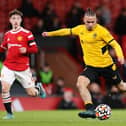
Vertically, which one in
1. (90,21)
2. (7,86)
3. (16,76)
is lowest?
(7,86)

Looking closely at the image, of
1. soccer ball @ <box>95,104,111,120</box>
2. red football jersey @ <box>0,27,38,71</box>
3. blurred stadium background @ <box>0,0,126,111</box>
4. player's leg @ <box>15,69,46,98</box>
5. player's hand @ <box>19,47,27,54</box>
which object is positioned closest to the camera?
soccer ball @ <box>95,104,111,120</box>

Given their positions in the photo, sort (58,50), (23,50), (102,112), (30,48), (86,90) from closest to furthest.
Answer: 1. (102,112)
2. (86,90)
3. (23,50)
4. (30,48)
5. (58,50)

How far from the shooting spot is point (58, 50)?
24.6m

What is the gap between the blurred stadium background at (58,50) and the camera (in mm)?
21781

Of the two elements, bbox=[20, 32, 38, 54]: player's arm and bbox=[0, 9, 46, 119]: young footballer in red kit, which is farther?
bbox=[0, 9, 46, 119]: young footballer in red kit

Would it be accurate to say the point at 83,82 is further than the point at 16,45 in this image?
No

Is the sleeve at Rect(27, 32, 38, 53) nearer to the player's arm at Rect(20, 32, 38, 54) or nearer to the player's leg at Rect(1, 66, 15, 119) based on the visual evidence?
the player's arm at Rect(20, 32, 38, 54)

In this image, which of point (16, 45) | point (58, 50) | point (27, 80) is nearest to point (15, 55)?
point (16, 45)

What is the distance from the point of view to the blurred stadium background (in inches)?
858

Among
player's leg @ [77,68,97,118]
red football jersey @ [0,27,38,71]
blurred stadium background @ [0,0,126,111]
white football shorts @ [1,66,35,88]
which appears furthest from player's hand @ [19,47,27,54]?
blurred stadium background @ [0,0,126,111]

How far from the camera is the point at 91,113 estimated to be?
44.9 feet

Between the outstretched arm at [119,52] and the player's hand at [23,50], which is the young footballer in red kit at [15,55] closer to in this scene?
the player's hand at [23,50]

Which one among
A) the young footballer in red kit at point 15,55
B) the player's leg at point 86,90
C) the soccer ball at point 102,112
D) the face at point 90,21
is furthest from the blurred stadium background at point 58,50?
the soccer ball at point 102,112

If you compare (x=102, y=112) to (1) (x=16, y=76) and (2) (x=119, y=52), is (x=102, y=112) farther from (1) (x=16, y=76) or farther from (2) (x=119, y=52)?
(1) (x=16, y=76)
